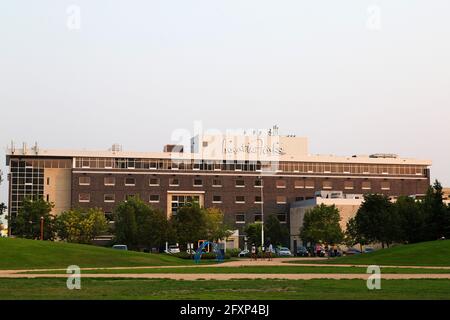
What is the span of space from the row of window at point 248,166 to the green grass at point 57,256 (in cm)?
8132

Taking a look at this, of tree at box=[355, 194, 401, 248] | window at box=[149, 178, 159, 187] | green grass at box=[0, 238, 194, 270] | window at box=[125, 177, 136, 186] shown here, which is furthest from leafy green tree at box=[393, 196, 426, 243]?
window at box=[125, 177, 136, 186]

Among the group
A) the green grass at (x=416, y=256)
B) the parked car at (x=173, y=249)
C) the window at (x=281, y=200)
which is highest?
the window at (x=281, y=200)

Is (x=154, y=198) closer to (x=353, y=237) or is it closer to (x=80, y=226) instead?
(x=80, y=226)

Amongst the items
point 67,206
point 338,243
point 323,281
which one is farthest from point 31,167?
point 323,281

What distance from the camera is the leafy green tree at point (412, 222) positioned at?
84.7m

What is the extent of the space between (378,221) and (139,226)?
36562mm

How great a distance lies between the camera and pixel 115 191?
144500 millimetres

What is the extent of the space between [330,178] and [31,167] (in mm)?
63110

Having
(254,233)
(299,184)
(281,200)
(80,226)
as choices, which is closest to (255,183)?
(281,200)

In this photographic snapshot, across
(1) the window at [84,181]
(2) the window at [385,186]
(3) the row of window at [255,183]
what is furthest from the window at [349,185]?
(1) the window at [84,181]

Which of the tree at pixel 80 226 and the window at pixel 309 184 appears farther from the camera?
the window at pixel 309 184

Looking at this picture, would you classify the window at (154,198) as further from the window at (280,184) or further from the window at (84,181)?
the window at (280,184)
